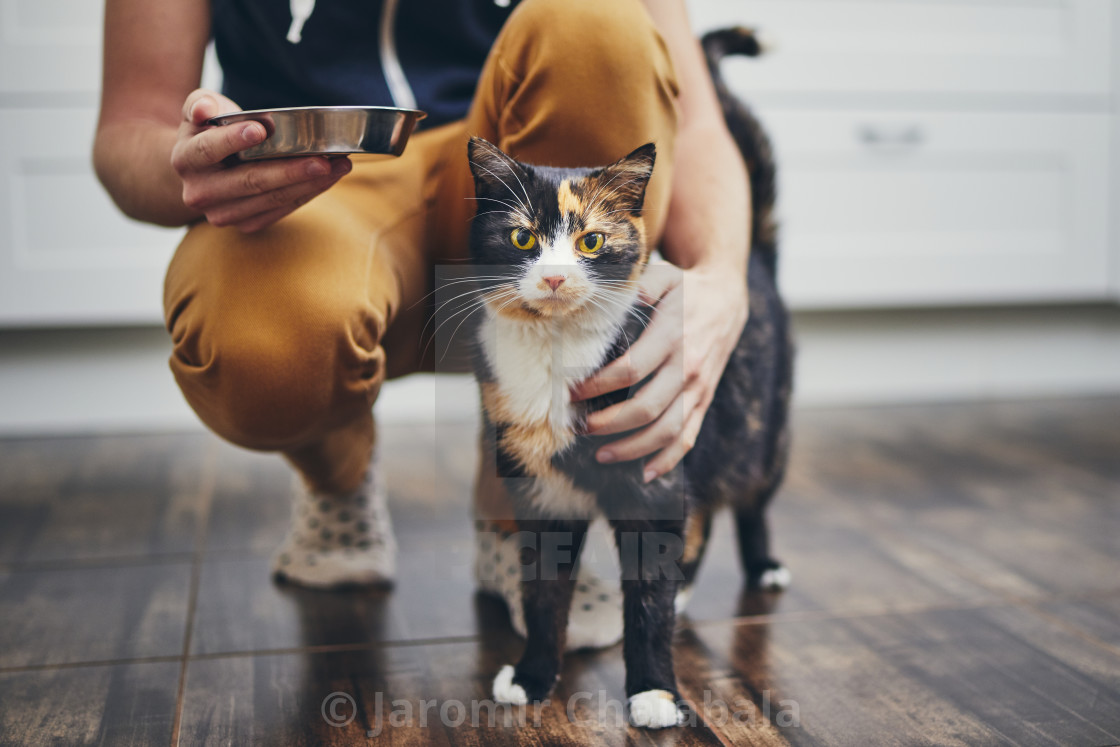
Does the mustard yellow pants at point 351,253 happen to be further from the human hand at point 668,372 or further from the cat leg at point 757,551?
the cat leg at point 757,551

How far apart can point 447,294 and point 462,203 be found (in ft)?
0.52

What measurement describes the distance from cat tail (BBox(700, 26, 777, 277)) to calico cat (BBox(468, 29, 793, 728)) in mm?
320

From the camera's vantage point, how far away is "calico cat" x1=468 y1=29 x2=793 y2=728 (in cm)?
76

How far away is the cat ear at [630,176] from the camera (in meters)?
0.76

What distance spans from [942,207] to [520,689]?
5.98 feet

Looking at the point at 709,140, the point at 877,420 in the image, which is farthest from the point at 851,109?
the point at 709,140

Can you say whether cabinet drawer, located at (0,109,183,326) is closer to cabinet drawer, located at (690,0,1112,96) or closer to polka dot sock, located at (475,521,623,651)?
polka dot sock, located at (475,521,623,651)

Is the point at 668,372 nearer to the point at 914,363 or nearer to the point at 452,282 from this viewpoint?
the point at 452,282

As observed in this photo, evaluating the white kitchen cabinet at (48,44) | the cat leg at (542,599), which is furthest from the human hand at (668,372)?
the white kitchen cabinet at (48,44)

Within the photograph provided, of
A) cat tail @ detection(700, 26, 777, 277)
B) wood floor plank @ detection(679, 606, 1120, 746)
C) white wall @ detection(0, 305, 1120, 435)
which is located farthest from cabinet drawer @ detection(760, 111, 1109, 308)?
wood floor plank @ detection(679, 606, 1120, 746)

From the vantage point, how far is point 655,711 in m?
0.82

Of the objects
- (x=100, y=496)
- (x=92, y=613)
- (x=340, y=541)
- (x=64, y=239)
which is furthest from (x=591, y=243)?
(x=64, y=239)

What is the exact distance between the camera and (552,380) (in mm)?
810

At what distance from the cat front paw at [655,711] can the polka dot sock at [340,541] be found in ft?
1.53
